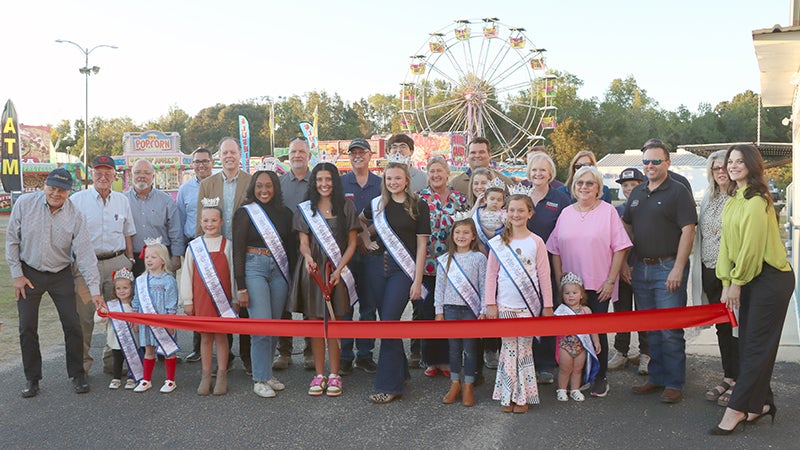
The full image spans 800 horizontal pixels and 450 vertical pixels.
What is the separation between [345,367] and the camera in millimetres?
5453

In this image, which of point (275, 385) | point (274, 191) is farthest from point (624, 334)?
point (274, 191)

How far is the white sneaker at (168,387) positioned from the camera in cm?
493

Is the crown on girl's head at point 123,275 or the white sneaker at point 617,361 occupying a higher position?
the crown on girl's head at point 123,275

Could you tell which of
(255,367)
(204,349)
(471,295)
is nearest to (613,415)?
(471,295)

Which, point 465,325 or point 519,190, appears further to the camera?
point 519,190

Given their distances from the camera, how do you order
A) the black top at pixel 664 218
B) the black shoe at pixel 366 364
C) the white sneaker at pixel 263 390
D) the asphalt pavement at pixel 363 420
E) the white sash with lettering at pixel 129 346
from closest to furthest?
the asphalt pavement at pixel 363 420 < the black top at pixel 664 218 < the white sneaker at pixel 263 390 < the white sash with lettering at pixel 129 346 < the black shoe at pixel 366 364

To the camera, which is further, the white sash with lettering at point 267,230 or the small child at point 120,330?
the small child at point 120,330

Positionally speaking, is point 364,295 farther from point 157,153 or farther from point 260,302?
point 157,153

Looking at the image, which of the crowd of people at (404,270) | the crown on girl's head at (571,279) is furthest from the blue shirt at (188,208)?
the crown on girl's head at (571,279)

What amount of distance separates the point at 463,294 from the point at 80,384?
3009 mm

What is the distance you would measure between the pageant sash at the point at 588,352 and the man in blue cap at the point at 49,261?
11.5 ft

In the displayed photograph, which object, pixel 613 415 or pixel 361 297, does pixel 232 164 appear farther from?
pixel 613 415

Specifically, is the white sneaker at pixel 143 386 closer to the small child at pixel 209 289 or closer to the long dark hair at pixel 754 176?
the small child at pixel 209 289

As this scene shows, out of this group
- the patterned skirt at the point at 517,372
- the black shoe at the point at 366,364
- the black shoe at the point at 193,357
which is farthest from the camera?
the black shoe at the point at 193,357
